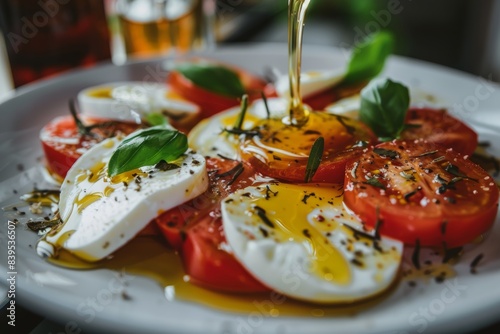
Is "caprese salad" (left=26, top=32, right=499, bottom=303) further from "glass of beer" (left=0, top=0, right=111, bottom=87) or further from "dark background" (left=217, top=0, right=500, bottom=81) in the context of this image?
"dark background" (left=217, top=0, right=500, bottom=81)

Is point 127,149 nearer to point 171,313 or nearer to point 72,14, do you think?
point 171,313

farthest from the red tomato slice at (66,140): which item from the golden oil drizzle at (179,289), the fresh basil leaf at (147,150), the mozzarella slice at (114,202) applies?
the golden oil drizzle at (179,289)

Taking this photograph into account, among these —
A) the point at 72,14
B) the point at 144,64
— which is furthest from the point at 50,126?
the point at 72,14

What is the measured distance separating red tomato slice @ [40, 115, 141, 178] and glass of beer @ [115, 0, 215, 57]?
1.09 m

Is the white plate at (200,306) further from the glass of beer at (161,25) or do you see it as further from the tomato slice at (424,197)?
the glass of beer at (161,25)

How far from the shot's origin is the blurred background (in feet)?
11.7

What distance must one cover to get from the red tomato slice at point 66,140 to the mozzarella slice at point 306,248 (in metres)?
0.63

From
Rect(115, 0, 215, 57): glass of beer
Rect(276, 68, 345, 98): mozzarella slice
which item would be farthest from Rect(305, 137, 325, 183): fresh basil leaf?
Rect(115, 0, 215, 57): glass of beer

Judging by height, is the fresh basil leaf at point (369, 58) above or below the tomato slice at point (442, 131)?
above

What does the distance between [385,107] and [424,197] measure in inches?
18.7

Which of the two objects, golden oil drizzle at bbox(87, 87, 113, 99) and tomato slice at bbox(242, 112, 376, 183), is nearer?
tomato slice at bbox(242, 112, 376, 183)

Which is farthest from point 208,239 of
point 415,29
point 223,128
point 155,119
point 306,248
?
point 415,29

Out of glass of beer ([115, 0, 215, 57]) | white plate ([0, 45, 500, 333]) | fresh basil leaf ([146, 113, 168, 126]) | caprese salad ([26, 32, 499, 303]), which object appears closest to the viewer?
white plate ([0, 45, 500, 333])

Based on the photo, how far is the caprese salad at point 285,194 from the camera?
127 cm
